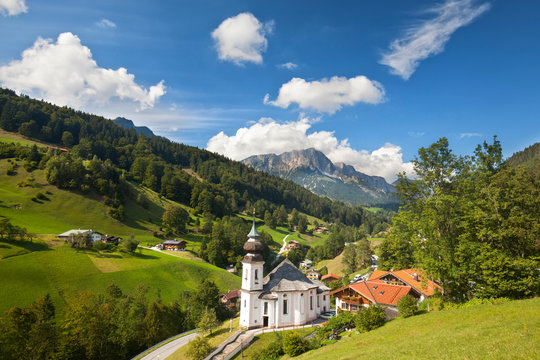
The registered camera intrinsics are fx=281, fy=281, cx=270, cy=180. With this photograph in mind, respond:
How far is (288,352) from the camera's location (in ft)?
84.6

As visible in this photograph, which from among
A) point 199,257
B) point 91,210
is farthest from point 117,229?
point 199,257

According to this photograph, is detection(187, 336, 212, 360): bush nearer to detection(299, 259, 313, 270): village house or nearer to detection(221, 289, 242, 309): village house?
detection(221, 289, 242, 309): village house

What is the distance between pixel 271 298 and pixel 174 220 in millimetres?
63976

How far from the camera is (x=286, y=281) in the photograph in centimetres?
3862

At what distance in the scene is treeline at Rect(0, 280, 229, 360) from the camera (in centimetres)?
2888

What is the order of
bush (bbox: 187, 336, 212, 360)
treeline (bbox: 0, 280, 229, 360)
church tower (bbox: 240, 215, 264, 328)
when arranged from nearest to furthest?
treeline (bbox: 0, 280, 229, 360) → bush (bbox: 187, 336, 212, 360) → church tower (bbox: 240, 215, 264, 328)

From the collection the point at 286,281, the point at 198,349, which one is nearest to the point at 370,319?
the point at 286,281

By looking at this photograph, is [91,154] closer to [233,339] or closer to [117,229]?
[117,229]

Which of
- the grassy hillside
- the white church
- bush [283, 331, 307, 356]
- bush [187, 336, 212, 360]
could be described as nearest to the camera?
bush [283, 331, 307, 356]

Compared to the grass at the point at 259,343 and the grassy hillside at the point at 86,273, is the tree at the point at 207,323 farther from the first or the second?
the grassy hillside at the point at 86,273

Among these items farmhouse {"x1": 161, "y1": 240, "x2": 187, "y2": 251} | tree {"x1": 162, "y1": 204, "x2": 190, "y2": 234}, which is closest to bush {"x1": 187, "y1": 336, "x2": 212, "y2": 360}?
farmhouse {"x1": 161, "y1": 240, "x2": 187, "y2": 251}

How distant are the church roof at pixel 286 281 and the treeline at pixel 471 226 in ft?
49.0

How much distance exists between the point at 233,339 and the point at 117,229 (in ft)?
199

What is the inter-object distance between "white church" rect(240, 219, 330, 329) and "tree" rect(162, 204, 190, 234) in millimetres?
59804
